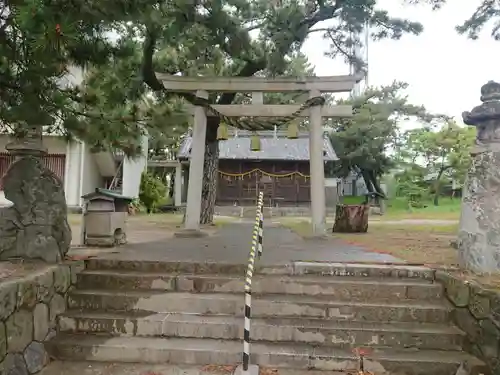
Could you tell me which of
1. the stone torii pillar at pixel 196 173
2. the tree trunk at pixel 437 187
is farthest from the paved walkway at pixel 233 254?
the tree trunk at pixel 437 187

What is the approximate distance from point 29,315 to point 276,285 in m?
2.30

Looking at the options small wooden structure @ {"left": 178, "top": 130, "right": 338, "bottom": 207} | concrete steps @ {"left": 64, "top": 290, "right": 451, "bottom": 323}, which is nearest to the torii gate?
concrete steps @ {"left": 64, "top": 290, "right": 451, "bottom": 323}

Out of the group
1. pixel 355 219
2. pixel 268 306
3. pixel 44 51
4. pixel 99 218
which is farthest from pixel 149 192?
pixel 44 51

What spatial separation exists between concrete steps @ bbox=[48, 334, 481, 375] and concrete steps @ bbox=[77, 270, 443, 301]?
26.0 inches

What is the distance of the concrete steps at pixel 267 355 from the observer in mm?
3406

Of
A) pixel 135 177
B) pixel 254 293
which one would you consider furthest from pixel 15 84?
pixel 135 177

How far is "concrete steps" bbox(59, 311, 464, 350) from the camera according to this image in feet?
12.0

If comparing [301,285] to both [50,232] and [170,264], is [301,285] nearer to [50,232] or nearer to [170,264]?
[170,264]

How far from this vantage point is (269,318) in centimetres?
392

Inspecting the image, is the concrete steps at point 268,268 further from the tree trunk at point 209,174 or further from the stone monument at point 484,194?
the tree trunk at point 209,174

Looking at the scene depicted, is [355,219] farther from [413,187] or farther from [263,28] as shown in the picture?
[413,187]

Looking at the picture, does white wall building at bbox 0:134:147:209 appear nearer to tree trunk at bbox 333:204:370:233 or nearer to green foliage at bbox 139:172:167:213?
green foliage at bbox 139:172:167:213

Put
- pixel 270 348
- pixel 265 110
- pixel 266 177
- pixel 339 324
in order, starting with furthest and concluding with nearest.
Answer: pixel 266 177 → pixel 265 110 → pixel 339 324 → pixel 270 348

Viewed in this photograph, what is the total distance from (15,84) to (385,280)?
4131 mm
